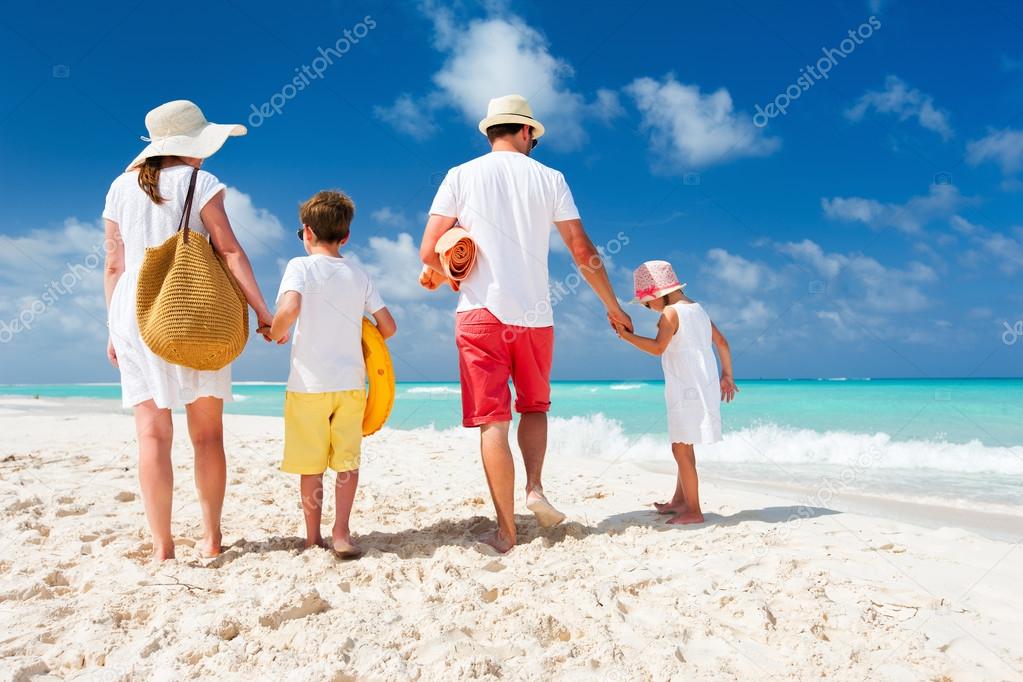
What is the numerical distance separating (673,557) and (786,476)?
4.36 metres

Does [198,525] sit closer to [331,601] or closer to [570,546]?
[331,601]

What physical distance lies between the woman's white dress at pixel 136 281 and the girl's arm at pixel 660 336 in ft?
6.90

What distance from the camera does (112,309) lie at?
293 cm

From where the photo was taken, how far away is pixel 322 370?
312 centimetres

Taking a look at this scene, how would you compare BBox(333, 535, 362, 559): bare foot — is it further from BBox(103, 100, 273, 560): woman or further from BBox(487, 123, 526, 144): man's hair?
BBox(487, 123, 526, 144): man's hair

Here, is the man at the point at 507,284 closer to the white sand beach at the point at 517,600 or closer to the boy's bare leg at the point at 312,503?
the white sand beach at the point at 517,600

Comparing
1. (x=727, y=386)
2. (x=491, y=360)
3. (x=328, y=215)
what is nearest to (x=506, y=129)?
(x=328, y=215)

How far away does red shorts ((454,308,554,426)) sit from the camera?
3.20 metres

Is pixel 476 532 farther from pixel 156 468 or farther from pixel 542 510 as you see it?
pixel 156 468

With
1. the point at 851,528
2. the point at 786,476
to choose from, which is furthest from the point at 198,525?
the point at 786,476

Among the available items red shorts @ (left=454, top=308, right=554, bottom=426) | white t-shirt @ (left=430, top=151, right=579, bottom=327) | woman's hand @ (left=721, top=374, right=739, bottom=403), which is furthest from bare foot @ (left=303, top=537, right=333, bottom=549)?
woman's hand @ (left=721, top=374, right=739, bottom=403)

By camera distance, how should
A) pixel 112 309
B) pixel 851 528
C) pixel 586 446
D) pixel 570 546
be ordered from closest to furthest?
pixel 112 309 < pixel 570 546 < pixel 851 528 < pixel 586 446

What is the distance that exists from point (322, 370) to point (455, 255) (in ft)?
2.73

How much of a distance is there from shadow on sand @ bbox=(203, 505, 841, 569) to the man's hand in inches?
43.4
